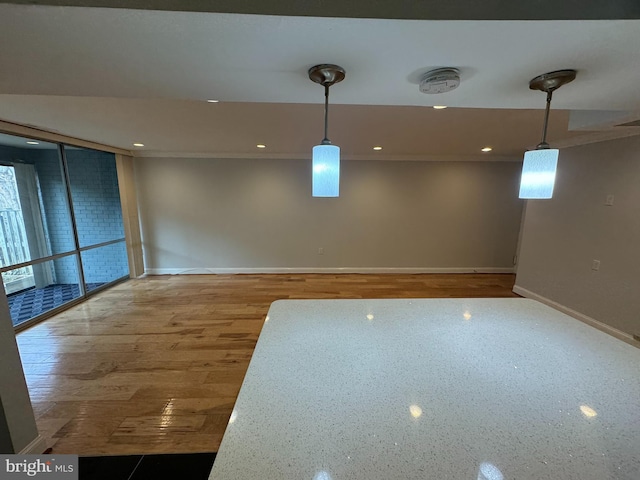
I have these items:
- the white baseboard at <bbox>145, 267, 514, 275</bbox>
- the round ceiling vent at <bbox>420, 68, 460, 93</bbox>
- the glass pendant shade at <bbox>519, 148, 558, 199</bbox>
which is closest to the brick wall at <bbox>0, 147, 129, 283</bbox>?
the white baseboard at <bbox>145, 267, 514, 275</bbox>

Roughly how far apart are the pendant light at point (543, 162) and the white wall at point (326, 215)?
11.2 feet

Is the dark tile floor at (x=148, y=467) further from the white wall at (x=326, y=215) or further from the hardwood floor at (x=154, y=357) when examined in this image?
the white wall at (x=326, y=215)

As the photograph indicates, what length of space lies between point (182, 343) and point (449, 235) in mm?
4645

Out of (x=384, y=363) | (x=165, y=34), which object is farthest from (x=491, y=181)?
(x=165, y=34)

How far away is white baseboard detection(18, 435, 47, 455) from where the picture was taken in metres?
1.35

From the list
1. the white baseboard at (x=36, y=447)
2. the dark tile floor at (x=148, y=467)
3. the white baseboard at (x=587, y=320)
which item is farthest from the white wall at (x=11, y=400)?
the white baseboard at (x=587, y=320)

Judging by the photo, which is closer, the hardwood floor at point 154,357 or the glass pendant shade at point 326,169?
the glass pendant shade at point 326,169

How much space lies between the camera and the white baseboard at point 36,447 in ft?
4.43

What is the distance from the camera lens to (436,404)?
75 centimetres

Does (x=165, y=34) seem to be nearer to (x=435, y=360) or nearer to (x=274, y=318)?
(x=274, y=318)

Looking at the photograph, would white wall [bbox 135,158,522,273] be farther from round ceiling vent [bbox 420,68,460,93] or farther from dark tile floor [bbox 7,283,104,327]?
round ceiling vent [bbox 420,68,460,93]

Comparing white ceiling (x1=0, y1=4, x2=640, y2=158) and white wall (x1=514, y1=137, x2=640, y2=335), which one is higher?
white ceiling (x1=0, y1=4, x2=640, y2=158)

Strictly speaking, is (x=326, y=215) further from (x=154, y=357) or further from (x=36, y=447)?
(x=36, y=447)

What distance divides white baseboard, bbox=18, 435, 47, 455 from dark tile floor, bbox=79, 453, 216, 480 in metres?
0.24
